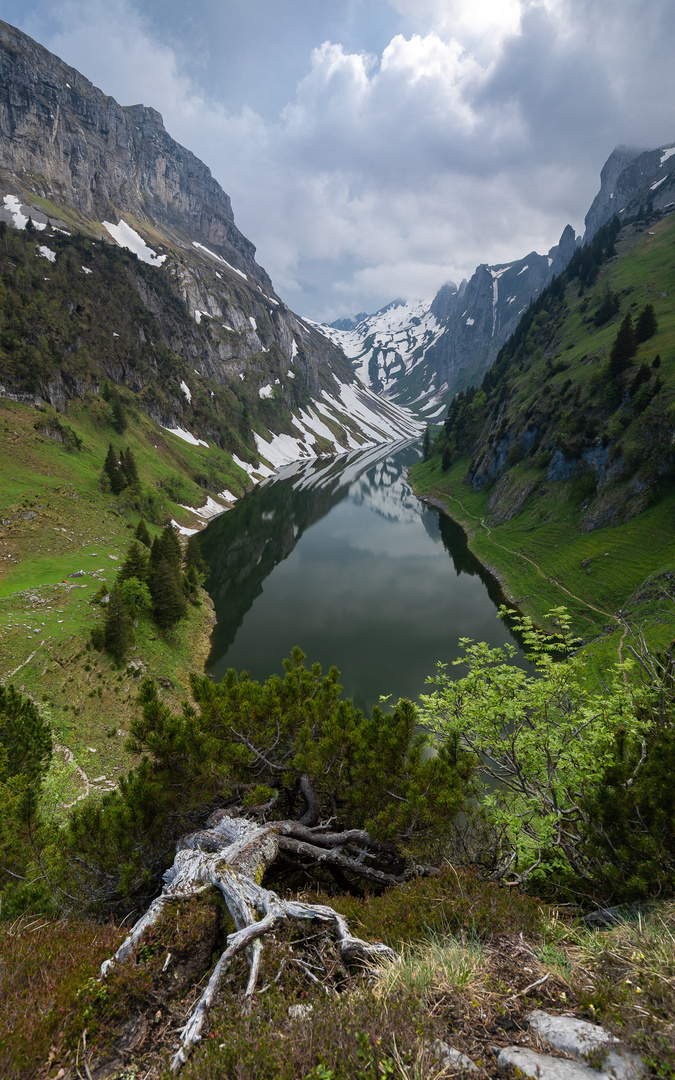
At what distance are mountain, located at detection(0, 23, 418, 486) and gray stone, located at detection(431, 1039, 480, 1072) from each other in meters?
64.8

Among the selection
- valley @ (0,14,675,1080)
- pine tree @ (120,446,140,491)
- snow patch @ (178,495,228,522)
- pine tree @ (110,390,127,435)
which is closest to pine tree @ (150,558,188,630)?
valley @ (0,14,675,1080)

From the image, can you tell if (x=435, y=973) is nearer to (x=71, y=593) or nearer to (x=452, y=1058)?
(x=452, y=1058)

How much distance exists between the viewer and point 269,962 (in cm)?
432

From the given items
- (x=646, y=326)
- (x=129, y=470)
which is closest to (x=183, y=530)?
(x=129, y=470)

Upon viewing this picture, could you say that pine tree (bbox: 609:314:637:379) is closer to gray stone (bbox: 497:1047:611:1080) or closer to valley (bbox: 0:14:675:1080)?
valley (bbox: 0:14:675:1080)

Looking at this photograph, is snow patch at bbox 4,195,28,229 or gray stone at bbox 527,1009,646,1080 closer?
gray stone at bbox 527,1009,646,1080

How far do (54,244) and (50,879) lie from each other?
117941mm

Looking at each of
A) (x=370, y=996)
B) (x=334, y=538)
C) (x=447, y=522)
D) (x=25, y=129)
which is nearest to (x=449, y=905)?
(x=370, y=996)

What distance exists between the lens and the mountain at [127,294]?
71.1 m

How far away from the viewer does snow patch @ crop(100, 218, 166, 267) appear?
127m

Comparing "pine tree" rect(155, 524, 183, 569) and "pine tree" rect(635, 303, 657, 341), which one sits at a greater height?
"pine tree" rect(635, 303, 657, 341)

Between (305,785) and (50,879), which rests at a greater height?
(305,785)

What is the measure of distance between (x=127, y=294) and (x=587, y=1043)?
12051 cm

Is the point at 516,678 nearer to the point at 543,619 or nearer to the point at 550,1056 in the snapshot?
the point at 550,1056
